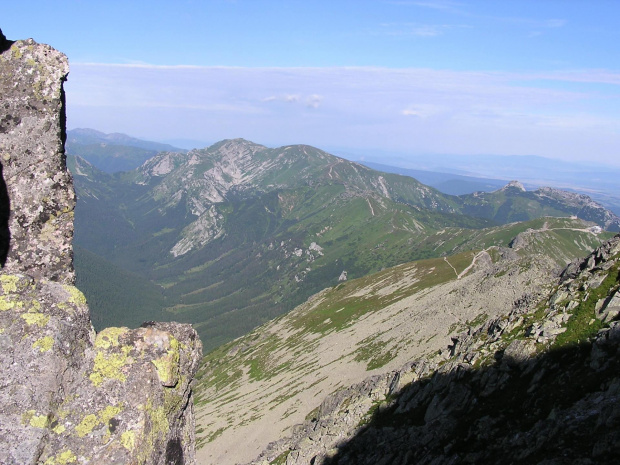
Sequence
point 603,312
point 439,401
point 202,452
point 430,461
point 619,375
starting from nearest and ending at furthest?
point 619,375 < point 430,461 < point 603,312 < point 439,401 < point 202,452

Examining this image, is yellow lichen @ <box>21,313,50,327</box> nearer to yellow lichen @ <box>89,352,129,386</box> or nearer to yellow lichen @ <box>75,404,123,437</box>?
yellow lichen @ <box>89,352,129,386</box>

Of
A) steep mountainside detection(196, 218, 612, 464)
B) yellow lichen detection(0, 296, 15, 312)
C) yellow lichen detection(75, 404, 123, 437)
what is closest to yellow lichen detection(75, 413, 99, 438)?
yellow lichen detection(75, 404, 123, 437)

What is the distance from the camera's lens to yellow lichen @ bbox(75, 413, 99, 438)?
956 cm

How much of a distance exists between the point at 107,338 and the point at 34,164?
19.0 feet

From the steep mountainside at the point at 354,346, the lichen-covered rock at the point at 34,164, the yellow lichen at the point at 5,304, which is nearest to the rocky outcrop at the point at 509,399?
the steep mountainside at the point at 354,346

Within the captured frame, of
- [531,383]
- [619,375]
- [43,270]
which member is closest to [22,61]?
[43,270]

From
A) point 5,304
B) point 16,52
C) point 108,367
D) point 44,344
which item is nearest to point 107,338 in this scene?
point 108,367

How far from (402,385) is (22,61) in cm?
4912

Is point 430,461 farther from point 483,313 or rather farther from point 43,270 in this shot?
point 483,313

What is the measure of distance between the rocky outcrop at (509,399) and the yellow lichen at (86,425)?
2064 centimetres

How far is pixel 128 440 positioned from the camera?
981 cm

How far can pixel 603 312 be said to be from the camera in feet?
109

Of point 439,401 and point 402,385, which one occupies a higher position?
point 439,401

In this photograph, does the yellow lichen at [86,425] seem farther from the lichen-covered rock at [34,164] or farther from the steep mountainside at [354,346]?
the steep mountainside at [354,346]
